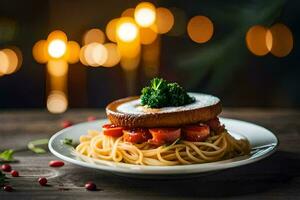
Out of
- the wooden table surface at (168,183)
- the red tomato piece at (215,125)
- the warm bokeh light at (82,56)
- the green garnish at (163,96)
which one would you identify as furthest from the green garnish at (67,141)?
the warm bokeh light at (82,56)

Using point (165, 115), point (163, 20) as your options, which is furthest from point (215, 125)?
point (163, 20)


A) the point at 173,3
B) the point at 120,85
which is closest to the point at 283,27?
the point at 173,3

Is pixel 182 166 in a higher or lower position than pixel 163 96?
lower

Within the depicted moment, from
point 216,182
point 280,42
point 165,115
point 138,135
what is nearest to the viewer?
point 216,182

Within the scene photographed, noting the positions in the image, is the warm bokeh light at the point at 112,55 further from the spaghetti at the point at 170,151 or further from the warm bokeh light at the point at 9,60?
the spaghetti at the point at 170,151

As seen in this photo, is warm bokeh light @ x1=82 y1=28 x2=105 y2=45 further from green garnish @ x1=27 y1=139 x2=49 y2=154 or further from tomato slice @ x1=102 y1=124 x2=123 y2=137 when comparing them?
tomato slice @ x1=102 y1=124 x2=123 y2=137

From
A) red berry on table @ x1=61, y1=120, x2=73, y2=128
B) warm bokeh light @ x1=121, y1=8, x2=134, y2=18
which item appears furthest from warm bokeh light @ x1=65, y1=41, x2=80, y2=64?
red berry on table @ x1=61, y1=120, x2=73, y2=128

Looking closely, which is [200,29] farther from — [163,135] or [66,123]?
[163,135]

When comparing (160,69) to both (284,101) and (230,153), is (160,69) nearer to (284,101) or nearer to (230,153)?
(284,101)
